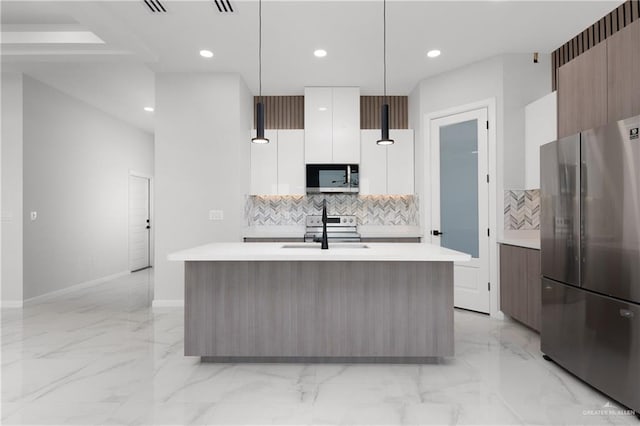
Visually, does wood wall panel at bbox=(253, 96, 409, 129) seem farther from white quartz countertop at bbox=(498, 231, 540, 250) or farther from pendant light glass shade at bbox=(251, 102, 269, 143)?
pendant light glass shade at bbox=(251, 102, 269, 143)

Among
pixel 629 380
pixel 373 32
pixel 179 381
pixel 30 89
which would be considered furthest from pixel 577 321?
pixel 30 89

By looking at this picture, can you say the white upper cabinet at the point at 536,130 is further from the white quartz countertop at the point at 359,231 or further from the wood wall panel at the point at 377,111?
the wood wall panel at the point at 377,111

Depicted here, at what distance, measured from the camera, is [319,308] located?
2.59 meters

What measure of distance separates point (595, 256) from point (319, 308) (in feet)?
5.85

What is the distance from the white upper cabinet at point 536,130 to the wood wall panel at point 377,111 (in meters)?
1.75

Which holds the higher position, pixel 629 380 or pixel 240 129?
pixel 240 129

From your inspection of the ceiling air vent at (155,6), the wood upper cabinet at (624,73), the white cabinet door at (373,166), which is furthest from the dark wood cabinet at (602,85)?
the ceiling air vent at (155,6)

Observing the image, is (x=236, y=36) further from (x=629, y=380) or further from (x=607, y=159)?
(x=629, y=380)

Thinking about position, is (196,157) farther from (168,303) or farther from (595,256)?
(595,256)

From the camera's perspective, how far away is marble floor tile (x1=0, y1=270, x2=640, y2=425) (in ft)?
6.45

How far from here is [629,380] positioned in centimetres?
194

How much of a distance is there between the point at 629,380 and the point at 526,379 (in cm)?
58

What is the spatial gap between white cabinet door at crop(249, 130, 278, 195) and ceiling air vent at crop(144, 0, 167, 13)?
2065 mm

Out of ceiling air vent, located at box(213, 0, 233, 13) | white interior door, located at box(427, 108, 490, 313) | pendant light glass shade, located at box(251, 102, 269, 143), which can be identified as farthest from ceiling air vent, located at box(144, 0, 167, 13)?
white interior door, located at box(427, 108, 490, 313)
